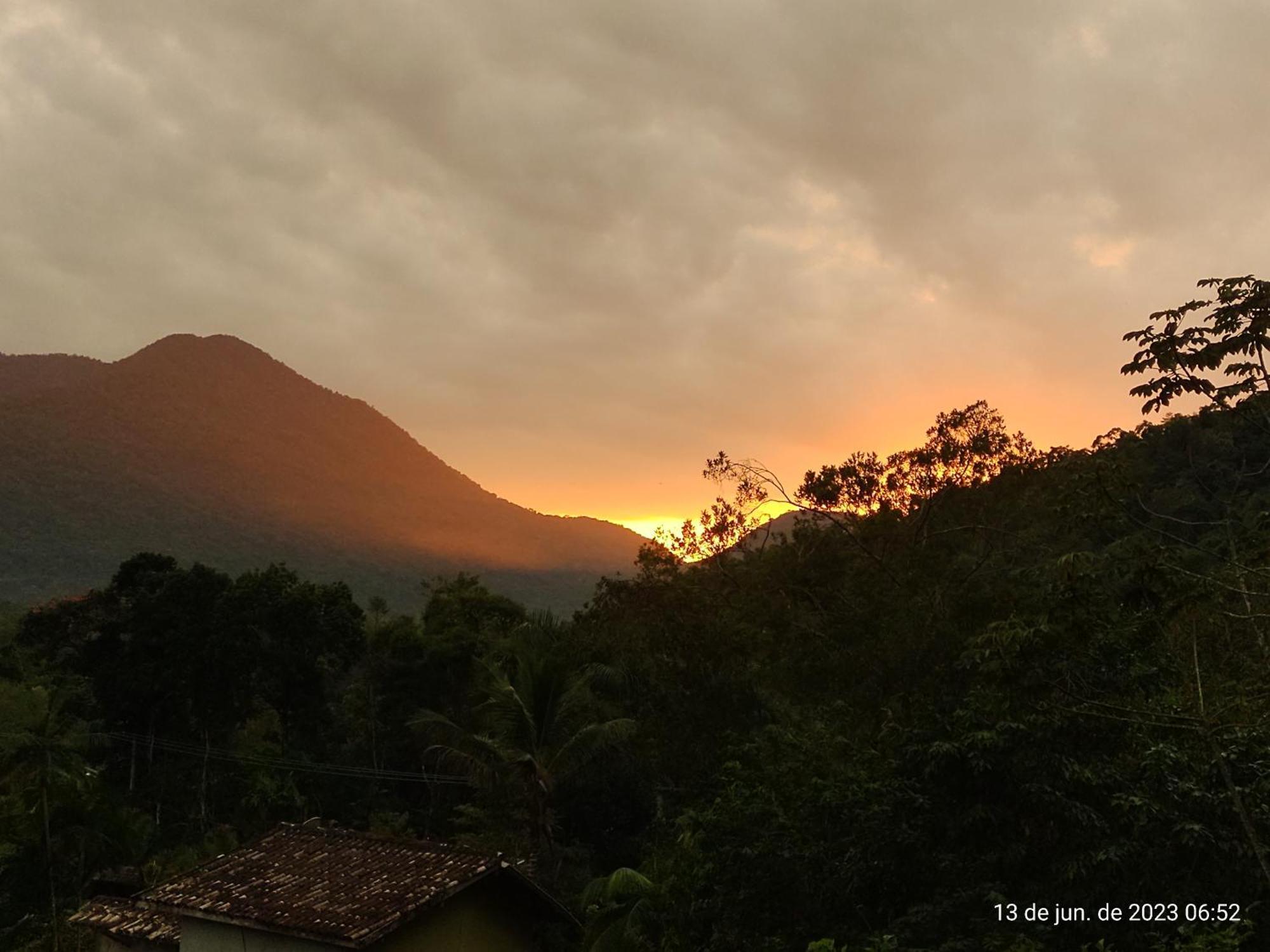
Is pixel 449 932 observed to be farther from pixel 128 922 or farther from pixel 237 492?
pixel 237 492

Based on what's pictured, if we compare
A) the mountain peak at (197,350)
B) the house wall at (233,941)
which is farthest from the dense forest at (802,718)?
the mountain peak at (197,350)

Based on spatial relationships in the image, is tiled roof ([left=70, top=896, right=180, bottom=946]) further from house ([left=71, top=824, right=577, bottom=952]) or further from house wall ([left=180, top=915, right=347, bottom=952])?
house wall ([left=180, top=915, right=347, bottom=952])

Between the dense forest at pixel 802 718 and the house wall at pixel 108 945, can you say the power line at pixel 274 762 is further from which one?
the house wall at pixel 108 945

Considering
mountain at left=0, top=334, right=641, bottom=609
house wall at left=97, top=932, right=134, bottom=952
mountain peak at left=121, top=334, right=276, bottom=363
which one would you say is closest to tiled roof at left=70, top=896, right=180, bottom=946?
house wall at left=97, top=932, right=134, bottom=952

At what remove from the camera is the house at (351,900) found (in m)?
13.3

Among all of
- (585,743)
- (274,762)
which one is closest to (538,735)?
(585,743)

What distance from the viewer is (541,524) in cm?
17662

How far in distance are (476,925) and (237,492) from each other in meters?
129

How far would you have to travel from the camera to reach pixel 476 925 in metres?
14.5

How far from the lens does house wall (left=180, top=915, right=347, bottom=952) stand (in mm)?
13430

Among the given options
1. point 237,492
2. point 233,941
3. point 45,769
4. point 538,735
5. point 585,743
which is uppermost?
point 237,492

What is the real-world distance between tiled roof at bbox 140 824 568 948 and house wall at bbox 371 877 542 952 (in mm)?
309

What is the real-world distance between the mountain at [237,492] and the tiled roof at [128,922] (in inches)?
2834

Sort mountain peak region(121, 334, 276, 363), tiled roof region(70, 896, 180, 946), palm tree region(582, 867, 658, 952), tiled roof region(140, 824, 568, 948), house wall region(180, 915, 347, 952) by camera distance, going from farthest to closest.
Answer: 1. mountain peak region(121, 334, 276, 363)
2. tiled roof region(70, 896, 180, 946)
3. palm tree region(582, 867, 658, 952)
4. house wall region(180, 915, 347, 952)
5. tiled roof region(140, 824, 568, 948)
